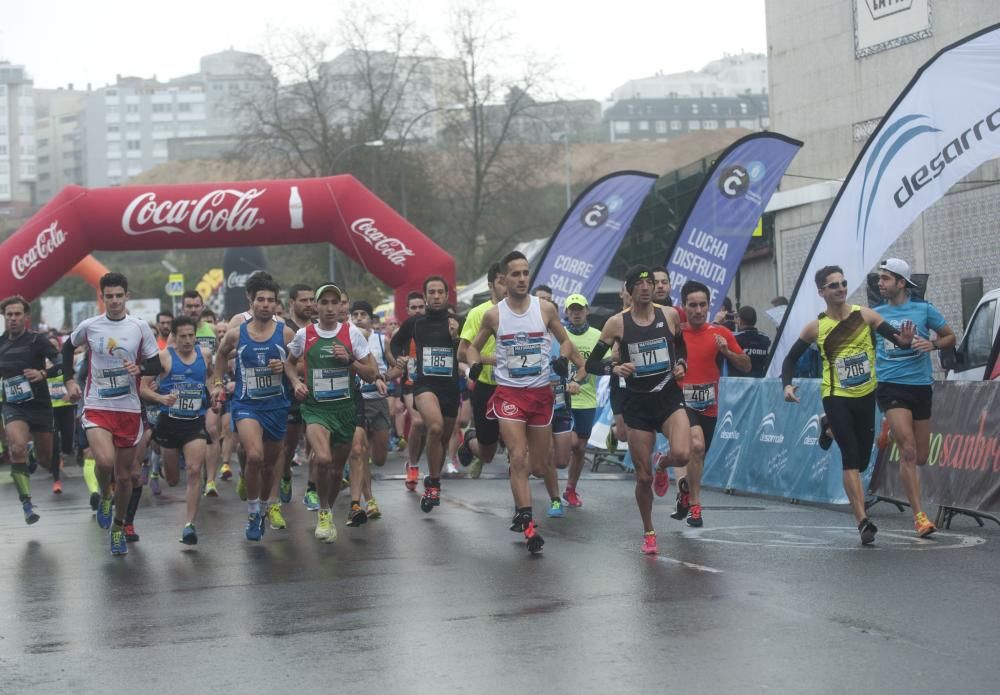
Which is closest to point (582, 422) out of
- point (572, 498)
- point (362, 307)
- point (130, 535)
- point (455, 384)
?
point (572, 498)

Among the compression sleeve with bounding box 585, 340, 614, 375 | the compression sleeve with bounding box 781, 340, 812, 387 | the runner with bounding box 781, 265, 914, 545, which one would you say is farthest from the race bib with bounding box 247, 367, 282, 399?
the runner with bounding box 781, 265, 914, 545

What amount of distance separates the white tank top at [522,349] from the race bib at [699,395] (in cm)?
151

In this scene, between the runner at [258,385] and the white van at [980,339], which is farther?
the white van at [980,339]

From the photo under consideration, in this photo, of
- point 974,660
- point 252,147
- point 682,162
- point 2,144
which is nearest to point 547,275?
point 974,660

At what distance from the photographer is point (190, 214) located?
22469 millimetres

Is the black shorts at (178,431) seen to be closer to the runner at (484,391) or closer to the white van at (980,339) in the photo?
the runner at (484,391)

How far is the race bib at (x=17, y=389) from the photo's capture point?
1372 centimetres

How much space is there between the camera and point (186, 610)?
8242 mm

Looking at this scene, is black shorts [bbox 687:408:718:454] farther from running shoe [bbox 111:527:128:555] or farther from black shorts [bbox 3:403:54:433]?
black shorts [bbox 3:403:54:433]

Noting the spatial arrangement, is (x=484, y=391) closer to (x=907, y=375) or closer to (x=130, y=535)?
(x=130, y=535)

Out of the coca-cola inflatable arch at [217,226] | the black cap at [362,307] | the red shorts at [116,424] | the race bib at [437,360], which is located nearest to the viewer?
the red shorts at [116,424]

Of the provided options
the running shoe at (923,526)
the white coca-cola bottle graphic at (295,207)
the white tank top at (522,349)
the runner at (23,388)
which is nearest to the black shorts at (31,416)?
the runner at (23,388)

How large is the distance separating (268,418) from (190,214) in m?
11.6

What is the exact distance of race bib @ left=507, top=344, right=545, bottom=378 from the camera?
1059cm
